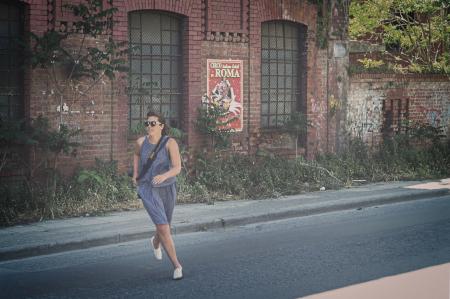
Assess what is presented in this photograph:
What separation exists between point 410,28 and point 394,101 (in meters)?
3.45

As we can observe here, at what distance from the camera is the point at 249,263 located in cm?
917

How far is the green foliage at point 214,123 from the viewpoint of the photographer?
15.7 meters

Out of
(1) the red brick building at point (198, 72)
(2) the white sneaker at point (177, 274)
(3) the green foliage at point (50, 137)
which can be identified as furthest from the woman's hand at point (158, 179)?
(1) the red brick building at point (198, 72)

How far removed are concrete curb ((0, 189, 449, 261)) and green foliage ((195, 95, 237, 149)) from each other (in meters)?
2.84

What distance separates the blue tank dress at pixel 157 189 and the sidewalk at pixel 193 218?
222 centimetres

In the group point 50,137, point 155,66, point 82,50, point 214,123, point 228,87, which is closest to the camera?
point 50,137

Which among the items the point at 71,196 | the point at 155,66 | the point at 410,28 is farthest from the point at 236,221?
the point at 410,28

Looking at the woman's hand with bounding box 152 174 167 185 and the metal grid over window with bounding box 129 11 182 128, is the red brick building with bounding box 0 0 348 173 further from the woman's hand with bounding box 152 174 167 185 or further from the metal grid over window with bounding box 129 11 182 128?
the woman's hand with bounding box 152 174 167 185

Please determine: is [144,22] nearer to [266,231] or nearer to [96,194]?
[96,194]

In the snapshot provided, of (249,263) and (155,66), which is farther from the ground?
(155,66)

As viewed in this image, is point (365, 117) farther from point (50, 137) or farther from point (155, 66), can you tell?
point (50, 137)

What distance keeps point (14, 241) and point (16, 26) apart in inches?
181

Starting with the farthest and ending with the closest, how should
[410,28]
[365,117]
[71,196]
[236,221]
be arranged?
[410,28] < [365,117] < [71,196] < [236,221]

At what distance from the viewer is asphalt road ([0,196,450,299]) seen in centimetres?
790
